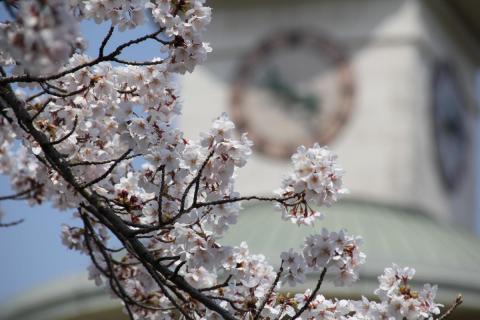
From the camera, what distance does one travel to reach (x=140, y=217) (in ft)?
20.7

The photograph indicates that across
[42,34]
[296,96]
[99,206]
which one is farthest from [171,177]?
[296,96]

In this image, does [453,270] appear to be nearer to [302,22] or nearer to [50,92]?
[302,22]

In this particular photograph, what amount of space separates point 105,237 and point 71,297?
9.10 meters

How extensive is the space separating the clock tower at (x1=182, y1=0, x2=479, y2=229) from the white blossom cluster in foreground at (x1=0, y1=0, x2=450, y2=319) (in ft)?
41.5

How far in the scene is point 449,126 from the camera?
2036 cm

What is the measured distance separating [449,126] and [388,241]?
4.49m

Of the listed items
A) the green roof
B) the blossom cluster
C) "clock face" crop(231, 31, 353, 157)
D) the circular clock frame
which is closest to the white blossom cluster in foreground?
the blossom cluster

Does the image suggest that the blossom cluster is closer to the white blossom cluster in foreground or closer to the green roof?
the white blossom cluster in foreground

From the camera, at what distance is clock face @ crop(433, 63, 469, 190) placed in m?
20.1

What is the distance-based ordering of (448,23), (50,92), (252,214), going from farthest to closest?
(448,23)
(252,214)
(50,92)

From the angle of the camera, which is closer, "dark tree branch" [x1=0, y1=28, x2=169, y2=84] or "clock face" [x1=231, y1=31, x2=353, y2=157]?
"dark tree branch" [x1=0, y1=28, x2=169, y2=84]

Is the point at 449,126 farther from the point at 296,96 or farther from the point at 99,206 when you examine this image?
the point at 99,206

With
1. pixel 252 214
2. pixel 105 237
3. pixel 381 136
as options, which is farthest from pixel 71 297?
pixel 105 237

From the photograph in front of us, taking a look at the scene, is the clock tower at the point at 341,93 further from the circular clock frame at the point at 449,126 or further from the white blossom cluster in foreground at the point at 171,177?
the white blossom cluster in foreground at the point at 171,177
